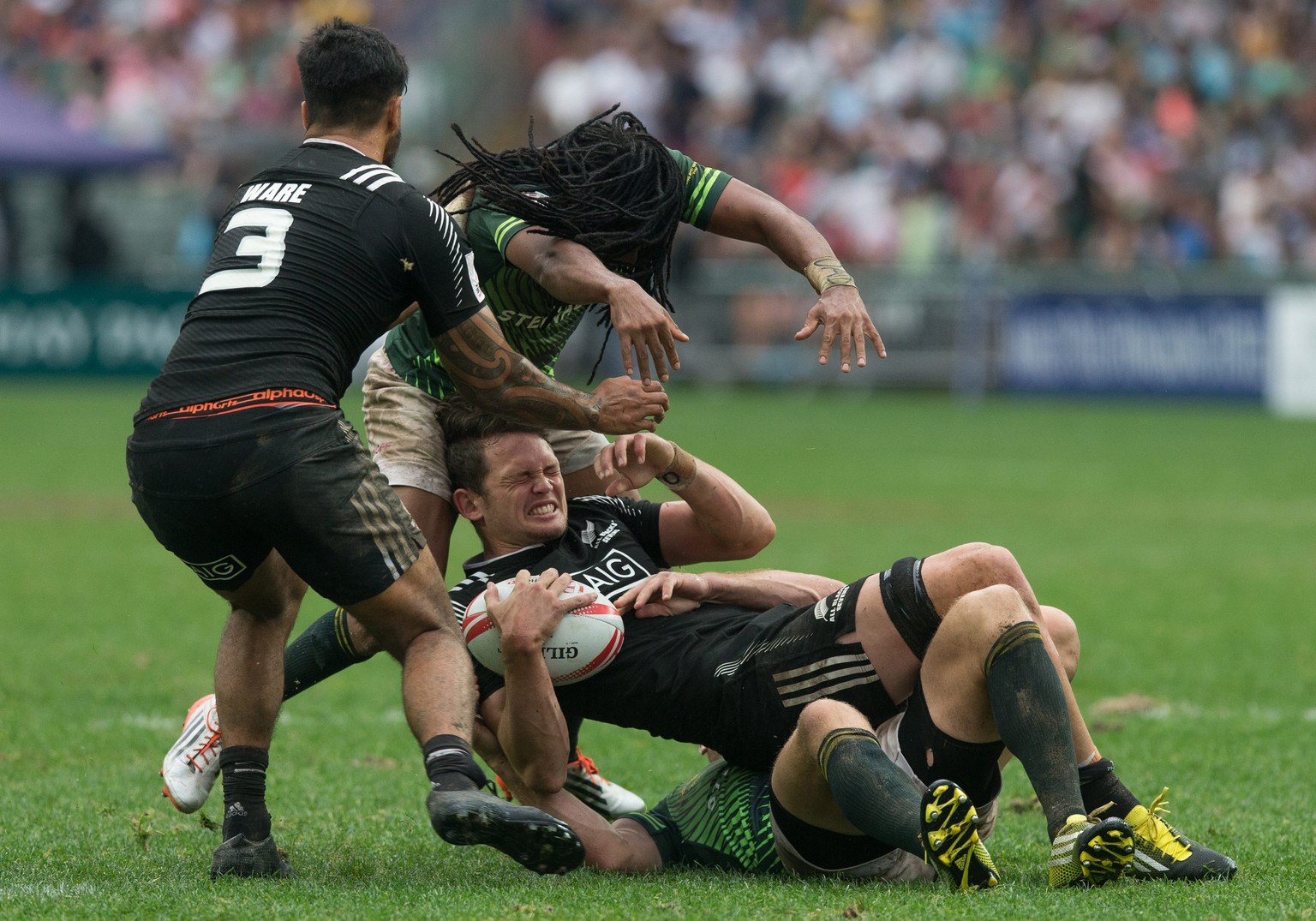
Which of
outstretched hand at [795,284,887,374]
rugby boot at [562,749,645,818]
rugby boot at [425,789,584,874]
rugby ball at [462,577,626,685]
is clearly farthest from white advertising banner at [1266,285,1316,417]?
rugby boot at [425,789,584,874]

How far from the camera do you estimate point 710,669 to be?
4.66 metres

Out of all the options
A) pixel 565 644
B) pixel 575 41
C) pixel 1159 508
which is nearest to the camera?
pixel 565 644

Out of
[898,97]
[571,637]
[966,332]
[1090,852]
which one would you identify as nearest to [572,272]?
[571,637]

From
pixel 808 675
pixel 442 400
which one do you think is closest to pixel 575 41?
pixel 442 400

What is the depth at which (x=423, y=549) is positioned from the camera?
176 inches

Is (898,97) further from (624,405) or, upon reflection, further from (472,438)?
(624,405)

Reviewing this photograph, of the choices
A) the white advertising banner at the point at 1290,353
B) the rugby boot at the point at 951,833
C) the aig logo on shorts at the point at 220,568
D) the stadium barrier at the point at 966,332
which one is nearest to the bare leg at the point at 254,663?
the aig logo on shorts at the point at 220,568

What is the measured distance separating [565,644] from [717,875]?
27.7 inches

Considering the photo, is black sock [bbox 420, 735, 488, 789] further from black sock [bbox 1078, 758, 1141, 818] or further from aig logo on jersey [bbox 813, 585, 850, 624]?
black sock [bbox 1078, 758, 1141, 818]

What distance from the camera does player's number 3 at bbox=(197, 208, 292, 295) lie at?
446 centimetres

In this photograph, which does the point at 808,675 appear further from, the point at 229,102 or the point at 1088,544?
the point at 229,102

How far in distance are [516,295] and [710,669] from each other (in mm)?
1564

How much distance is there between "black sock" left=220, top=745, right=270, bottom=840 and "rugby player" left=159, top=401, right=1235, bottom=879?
0.63 m

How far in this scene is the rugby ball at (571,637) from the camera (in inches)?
181
